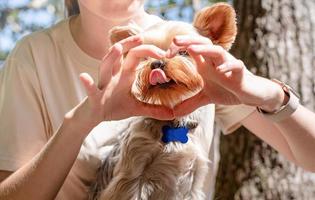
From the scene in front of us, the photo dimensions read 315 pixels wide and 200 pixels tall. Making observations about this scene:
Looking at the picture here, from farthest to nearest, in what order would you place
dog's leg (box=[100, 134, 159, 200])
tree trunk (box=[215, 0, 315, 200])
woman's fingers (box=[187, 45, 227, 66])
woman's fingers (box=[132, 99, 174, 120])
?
tree trunk (box=[215, 0, 315, 200]) < dog's leg (box=[100, 134, 159, 200]) < woman's fingers (box=[132, 99, 174, 120]) < woman's fingers (box=[187, 45, 227, 66])

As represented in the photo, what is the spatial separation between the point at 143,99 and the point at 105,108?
0.08m

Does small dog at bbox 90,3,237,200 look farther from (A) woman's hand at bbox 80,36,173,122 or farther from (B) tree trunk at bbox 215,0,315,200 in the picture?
(B) tree trunk at bbox 215,0,315,200

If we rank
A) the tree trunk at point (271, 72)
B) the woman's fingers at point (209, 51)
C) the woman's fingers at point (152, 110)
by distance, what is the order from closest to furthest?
the woman's fingers at point (209, 51) < the woman's fingers at point (152, 110) < the tree trunk at point (271, 72)

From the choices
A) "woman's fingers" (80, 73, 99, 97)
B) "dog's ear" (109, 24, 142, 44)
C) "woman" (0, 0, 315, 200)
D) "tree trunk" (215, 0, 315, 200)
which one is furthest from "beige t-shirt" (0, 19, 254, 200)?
"tree trunk" (215, 0, 315, 200)

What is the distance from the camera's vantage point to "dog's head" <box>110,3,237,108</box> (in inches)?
49.6

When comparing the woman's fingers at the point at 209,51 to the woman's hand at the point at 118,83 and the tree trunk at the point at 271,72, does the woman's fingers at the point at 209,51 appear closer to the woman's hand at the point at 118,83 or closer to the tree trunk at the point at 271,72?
the woman's hand at the point at 118,83

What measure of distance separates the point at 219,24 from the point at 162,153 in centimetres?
34

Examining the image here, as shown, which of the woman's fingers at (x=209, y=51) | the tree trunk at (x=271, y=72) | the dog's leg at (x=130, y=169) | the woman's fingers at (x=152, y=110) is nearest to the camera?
the woman's fingers at (x=209, y=51)

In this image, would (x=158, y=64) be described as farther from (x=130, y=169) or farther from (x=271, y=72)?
(x=271, y=72)

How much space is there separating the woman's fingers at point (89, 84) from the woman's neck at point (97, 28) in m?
0.34

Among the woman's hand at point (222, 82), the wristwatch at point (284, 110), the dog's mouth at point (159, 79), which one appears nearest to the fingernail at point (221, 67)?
the woman's hand at point (222, 82)

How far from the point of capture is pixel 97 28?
5.23ft

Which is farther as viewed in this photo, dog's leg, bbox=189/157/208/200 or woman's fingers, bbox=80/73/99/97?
dog's leg, bbox=189/157/208/200

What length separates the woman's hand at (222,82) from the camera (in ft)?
3.95
